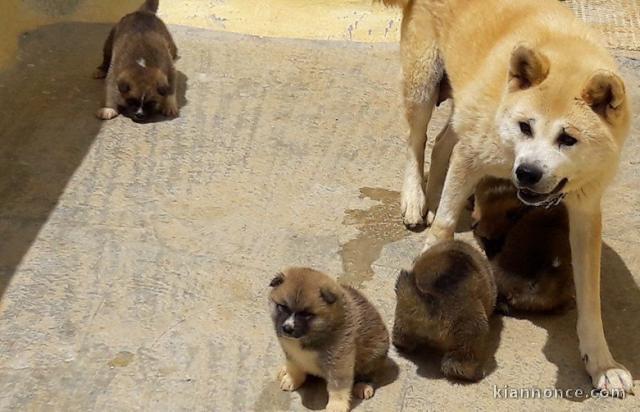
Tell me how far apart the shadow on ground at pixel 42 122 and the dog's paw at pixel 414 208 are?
6.72 feet

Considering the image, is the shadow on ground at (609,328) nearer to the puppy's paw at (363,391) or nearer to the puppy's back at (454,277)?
the puppy's back at (454,277)

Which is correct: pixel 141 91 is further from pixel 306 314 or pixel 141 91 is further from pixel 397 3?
pixel 306 314

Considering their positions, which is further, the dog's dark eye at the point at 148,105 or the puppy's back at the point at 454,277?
the dog's dark eye at the point at 148,105

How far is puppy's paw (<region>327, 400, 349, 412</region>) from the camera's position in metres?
3.98

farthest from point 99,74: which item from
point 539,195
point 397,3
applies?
point 539,195

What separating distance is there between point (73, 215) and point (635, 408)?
3.25m

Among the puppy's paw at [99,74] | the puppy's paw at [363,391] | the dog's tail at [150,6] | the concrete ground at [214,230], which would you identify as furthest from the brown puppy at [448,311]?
the dog's tail at [150,6]

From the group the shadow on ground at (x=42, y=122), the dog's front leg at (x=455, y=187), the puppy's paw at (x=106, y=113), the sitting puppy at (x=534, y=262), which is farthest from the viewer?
the puppy's paw at (x=106, y=113)

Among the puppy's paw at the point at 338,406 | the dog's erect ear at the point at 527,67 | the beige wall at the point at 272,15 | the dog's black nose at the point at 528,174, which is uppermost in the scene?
the dog's erect ear at the point at 527,67

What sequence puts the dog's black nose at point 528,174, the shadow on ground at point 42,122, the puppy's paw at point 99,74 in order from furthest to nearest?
the puppy's paw at point 99,74 → the shadow on ground at point 42,122 → the dog's black nose at point 528,174

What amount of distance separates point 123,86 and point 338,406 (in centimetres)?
343

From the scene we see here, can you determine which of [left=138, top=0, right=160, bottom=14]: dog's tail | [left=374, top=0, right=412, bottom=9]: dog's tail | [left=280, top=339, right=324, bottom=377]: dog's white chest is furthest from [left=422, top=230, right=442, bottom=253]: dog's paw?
[left=138, top=0, right=160, bottom=14]: dog's tail

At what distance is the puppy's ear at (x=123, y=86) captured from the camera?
6527mm

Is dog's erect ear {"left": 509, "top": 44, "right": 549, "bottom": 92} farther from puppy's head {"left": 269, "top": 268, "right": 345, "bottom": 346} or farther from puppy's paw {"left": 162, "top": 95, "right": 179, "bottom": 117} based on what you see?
puppy's paw {"left": 162, "top": 95, "right": 179, "bottom": 117}
